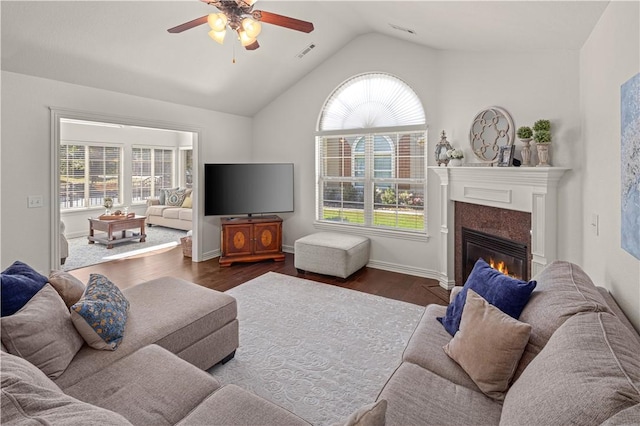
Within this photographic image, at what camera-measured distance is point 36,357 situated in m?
1.60

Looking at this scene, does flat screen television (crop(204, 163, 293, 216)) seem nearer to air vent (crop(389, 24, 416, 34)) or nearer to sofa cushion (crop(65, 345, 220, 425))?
air vent (crop(389, 24, 416, 34))

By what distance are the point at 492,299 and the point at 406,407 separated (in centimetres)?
82

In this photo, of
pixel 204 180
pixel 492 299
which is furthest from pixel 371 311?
pixel 204 180

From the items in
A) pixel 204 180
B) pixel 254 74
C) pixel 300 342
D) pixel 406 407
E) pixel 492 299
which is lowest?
pixel 300 342

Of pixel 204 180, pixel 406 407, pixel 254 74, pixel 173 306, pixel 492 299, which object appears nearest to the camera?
pixel 406 407

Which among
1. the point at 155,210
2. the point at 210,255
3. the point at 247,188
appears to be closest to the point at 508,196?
the point at 247,188

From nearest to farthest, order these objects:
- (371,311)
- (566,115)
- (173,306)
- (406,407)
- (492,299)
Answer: (406,407), (492,299), (173,306), (566,115), (371,311)

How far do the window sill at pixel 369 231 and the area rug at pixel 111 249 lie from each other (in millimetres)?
3065

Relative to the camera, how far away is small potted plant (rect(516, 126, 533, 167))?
3205 mm

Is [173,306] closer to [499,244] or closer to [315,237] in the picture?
[315,237]

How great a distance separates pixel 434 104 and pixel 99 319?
4190 millimetres

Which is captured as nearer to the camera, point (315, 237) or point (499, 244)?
point (499, 244)

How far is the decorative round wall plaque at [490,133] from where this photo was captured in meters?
3.54

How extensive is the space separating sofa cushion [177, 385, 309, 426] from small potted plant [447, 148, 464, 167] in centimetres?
334
